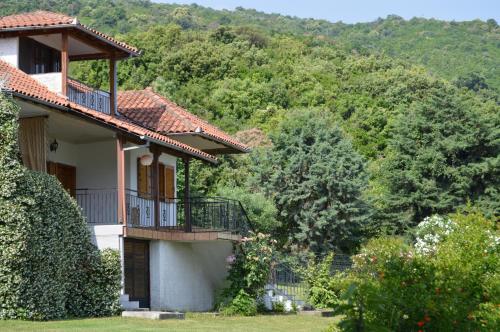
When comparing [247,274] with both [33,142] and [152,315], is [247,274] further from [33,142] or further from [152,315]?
[33,142]

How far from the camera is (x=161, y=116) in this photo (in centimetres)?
2794

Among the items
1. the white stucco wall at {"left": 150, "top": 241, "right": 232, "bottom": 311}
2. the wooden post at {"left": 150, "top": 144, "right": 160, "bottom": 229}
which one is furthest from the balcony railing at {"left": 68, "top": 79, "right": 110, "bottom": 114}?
the white stucco wall at {"left": 150, "top": 241, "right": 232, "bottom": 311}

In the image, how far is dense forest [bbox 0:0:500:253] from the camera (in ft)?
132

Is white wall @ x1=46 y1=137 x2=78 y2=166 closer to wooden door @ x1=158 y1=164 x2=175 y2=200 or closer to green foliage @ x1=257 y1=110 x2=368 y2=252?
wooden door @ x1=158 y1=164 x2=175 y2=200

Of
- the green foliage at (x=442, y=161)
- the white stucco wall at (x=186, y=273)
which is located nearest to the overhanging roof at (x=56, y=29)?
the white stucco wall at (x=186, y=273)

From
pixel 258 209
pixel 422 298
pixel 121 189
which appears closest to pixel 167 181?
pixel 121 189

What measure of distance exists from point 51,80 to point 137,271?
5433 millimetres

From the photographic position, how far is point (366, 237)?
137ft

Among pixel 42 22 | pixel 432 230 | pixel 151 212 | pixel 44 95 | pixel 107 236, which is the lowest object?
pixel 107 236

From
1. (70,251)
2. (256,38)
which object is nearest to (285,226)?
(70,251)

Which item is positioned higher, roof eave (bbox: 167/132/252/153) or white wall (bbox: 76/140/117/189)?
roof eave (bbox: 167/132/252/153)

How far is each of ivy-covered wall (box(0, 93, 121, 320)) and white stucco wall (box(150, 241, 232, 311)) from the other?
303cm

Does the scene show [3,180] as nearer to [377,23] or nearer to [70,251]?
[70,251]

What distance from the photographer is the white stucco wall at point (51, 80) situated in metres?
22.9
